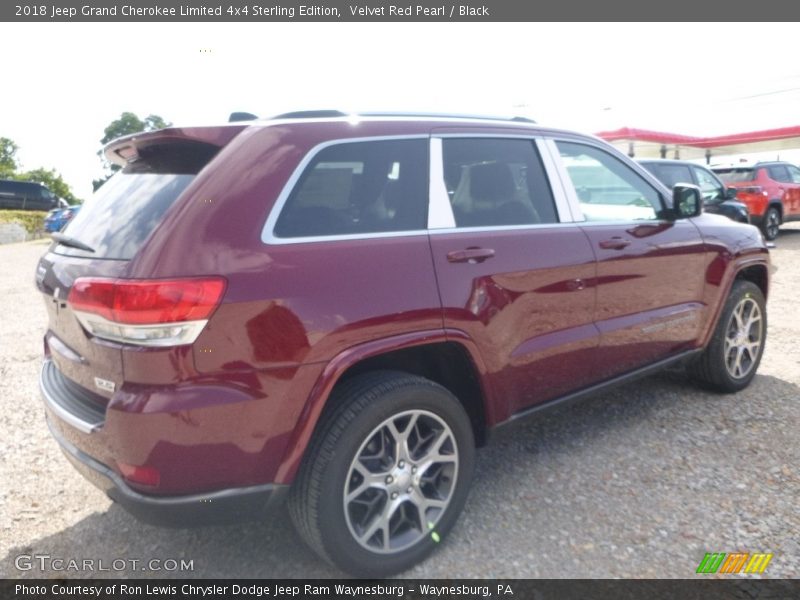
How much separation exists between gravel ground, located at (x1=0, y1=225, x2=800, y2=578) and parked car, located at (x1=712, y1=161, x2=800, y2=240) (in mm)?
10285

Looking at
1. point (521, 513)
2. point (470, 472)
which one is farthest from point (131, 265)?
point (521, 513)

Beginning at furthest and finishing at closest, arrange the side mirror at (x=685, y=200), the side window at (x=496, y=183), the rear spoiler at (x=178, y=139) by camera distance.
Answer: the side mirror at (x=685, y=200), the side window at (x=496, y=183), the rear spoiler at (x=178, y=139)

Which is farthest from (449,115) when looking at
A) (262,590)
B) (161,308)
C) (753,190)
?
(753,190)

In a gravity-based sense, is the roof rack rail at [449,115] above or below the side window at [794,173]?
above

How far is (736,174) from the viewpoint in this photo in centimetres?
1368

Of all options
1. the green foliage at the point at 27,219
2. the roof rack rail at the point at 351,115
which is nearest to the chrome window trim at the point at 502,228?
the roof rack rail at the point at 351,115

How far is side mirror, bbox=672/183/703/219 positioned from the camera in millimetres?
3848

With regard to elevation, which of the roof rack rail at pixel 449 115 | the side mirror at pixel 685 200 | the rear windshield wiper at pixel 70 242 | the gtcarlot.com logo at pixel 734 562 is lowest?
the gtcarlot.com logo at pixel 734 562

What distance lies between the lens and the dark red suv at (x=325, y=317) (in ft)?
6.88

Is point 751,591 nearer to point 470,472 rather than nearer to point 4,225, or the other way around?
point 470,472

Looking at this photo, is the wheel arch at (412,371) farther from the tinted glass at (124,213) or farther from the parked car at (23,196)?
the parked car at (23,196)

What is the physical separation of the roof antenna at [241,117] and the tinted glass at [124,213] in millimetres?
390

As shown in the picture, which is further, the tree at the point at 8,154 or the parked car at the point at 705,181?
the tree at the point at 8,154

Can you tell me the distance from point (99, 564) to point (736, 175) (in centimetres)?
1455
